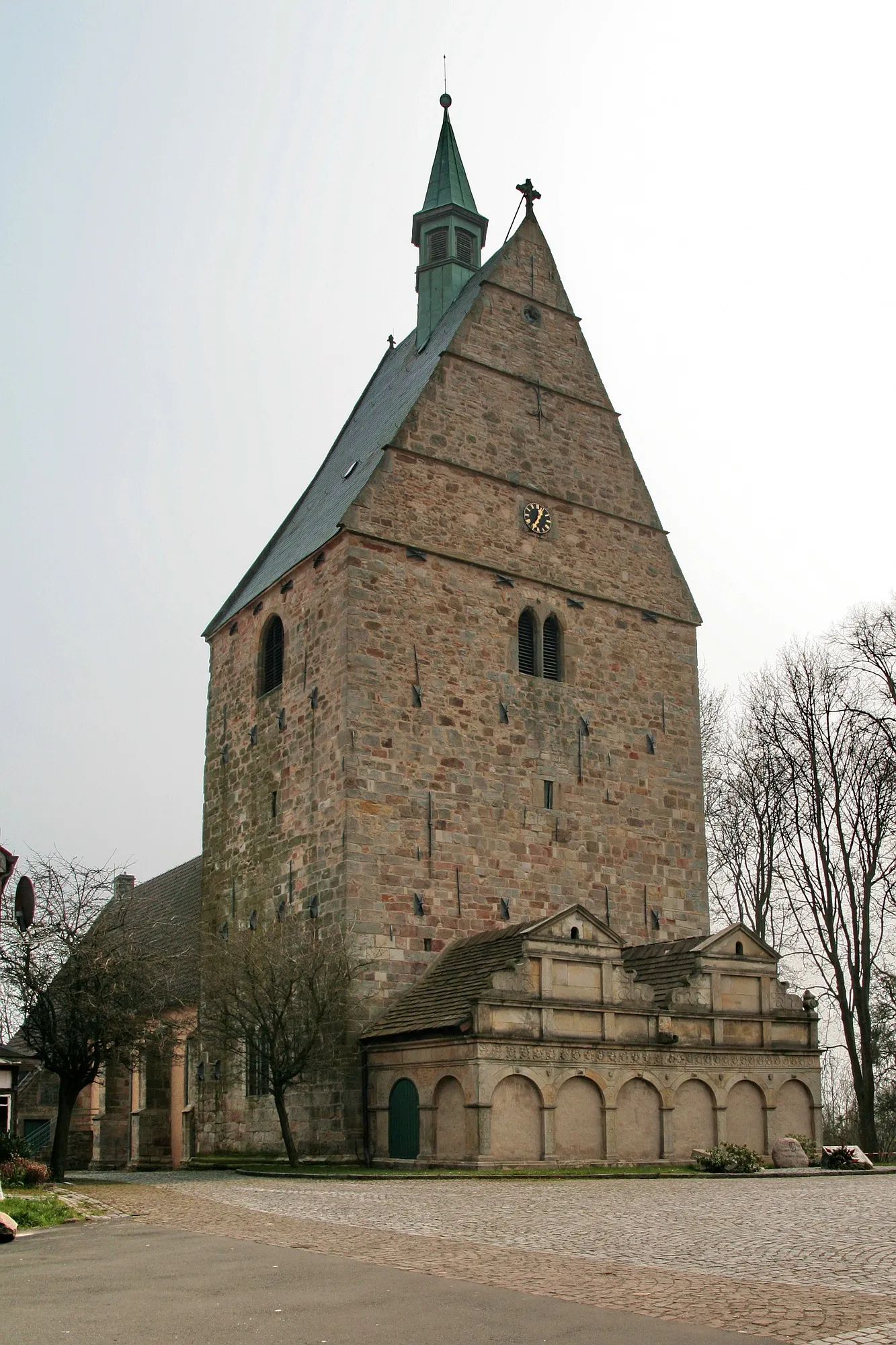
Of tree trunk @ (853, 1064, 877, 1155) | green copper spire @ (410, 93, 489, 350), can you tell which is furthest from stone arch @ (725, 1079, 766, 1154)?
green copper spire @ (410, 93, 489, 350)

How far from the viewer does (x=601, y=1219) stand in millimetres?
12758

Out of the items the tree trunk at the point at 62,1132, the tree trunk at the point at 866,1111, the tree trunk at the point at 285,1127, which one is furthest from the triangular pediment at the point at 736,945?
the tree trunk at the point at 62,1132

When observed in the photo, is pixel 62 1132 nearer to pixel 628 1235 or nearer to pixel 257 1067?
pixel 257 1067

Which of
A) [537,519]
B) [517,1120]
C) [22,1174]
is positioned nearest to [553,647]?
[537,519]

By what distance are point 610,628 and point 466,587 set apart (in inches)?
156

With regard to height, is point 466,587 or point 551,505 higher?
point 551,505

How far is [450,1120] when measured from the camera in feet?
69.9

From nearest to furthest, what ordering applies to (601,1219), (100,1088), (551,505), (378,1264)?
(378,1264) < (601,1219) < (551,505) < (100,1088)

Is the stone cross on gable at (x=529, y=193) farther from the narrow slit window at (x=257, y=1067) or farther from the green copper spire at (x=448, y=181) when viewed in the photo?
the narrow slit window at (x=257, y=1067)

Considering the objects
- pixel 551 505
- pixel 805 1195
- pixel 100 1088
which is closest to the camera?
pixel 805 1195

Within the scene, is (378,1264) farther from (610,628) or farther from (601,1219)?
(610,628)

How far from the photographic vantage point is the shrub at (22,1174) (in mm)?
18500

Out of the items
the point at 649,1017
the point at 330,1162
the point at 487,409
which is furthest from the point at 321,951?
the point at 487,409

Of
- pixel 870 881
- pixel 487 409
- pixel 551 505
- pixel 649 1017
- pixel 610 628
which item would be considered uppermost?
pixel 487 409
